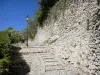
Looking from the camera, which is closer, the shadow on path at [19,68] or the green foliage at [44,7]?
the shadow on path at [19,68]

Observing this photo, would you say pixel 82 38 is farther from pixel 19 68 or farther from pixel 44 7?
pixel 44 7

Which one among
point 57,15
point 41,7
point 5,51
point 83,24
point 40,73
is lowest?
point 40,73

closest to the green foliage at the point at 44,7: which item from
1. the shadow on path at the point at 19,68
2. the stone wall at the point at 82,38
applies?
the stone wall at the point at 82,38

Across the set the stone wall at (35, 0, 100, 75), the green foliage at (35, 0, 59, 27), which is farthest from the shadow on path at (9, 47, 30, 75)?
the green foliage at (35, 0, 59, 27)

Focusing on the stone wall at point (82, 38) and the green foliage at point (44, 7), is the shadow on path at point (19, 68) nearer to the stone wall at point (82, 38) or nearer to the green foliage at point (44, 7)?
the stone wall at point (82, 38)

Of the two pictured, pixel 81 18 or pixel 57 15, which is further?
pixel 57 15

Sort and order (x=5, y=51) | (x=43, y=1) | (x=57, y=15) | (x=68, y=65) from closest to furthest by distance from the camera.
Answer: (x=5, y=51)
(x=68, y=65)
(x=57, y=15)
(x=43, y=1)

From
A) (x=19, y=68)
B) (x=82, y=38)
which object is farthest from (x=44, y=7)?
(x=82, y=38)

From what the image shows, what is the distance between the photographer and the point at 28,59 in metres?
7.84

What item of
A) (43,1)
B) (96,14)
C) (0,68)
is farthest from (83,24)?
(43,1)

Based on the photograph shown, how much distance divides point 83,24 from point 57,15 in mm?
4185

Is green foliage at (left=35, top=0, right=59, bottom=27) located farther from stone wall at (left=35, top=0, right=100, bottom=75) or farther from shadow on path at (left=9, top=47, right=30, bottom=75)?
shadow on path at (left=9, top=47, right=30, bottom=75)

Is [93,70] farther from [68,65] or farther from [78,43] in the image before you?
[68,65]

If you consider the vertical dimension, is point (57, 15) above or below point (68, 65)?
above
